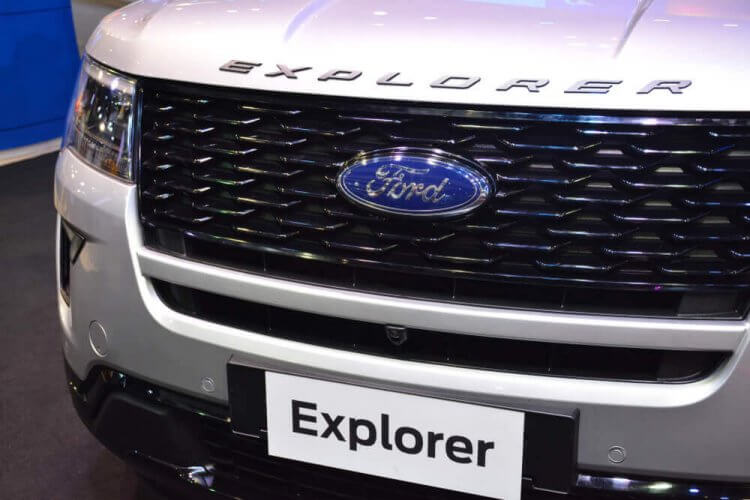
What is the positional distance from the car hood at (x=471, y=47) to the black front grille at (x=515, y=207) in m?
0.03

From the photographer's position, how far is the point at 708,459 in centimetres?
113

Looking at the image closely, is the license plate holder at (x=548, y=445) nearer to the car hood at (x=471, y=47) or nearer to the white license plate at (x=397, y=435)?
the white license plate at (x=397, y=435)

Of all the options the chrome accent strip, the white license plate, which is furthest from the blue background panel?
the chrome accent strip

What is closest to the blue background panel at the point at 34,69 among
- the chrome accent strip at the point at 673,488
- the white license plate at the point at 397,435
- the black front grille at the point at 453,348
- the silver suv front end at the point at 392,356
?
the silver suv front end at the point at 392,356

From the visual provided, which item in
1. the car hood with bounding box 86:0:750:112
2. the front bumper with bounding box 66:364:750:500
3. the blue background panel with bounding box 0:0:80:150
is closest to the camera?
the car hood with bounding box 86:0:750:112

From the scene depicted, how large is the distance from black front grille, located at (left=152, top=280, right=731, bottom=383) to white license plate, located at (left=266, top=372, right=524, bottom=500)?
7 cm

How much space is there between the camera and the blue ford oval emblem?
1.13 metres

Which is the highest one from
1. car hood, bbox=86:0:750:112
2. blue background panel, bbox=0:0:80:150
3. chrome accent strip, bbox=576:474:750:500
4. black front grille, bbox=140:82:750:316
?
car hood, bbox=86:0:750:112

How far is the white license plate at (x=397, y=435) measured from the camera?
1165mm

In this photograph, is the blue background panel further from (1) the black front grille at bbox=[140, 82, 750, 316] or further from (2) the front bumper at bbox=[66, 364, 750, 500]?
(1) the black front grille at bbox=[140, 82, 750, 316]

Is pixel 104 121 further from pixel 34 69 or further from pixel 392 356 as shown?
pixel 34 69

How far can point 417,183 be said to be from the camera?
1.15 m

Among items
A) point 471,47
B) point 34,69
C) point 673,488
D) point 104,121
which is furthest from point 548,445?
point 34,69

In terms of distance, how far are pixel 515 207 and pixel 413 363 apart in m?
0.28
